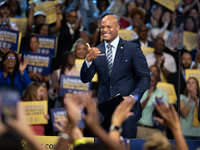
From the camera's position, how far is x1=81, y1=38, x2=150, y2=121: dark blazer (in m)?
2.96

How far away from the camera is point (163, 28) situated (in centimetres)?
605

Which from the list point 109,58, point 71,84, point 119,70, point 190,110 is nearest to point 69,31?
point 71,84

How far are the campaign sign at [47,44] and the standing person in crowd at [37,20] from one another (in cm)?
27

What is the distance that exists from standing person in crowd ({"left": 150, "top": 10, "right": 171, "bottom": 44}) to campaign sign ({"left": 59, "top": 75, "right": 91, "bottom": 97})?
73.8 inches

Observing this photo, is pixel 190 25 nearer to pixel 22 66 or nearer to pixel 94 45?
pixel 94 45

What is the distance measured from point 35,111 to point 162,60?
89.2 inches

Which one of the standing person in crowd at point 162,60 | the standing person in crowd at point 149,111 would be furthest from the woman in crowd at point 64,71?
the standing person in crowd at point 162,60

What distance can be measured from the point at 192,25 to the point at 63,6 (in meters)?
2.36

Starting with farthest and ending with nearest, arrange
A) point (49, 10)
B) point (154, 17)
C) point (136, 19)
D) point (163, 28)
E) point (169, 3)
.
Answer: point (169, 3), point (154, 17), point (163, 28), point (136, 19), point (49, 10)

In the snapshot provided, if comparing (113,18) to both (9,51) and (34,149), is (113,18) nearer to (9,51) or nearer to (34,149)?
(34,149)

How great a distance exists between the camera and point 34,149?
158 cm

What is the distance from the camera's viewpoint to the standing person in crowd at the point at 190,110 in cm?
480

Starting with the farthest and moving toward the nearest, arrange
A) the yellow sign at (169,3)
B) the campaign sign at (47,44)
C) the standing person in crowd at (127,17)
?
1. the yellow sign at (169,3)
2. the standing person in crowd at (127,17)
3. the campaign sign at (47,44)

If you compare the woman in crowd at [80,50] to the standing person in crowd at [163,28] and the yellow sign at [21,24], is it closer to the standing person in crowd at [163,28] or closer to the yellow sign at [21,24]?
the yellow sign at [21,24]
